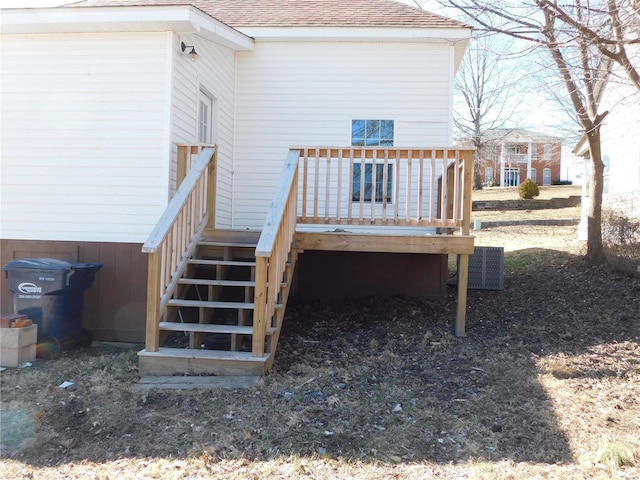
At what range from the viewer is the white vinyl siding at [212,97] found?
6.12 metres

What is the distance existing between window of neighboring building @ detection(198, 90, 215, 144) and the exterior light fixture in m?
0.73

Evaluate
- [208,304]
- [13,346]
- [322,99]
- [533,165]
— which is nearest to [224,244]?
[208,304]

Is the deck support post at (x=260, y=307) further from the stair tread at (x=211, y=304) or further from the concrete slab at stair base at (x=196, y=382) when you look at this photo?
the stair tread at (x=211, y=304)

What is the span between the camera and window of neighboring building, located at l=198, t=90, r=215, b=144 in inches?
277

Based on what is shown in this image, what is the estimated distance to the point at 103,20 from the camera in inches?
223

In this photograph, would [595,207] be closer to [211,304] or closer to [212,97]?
[212,97]

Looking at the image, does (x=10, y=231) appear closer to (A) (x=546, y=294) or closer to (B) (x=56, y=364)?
(B) (x=56, y=364)

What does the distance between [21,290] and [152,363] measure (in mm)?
1937

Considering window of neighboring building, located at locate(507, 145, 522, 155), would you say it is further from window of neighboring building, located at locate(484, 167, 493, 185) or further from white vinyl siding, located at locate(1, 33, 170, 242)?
white vinyl siding, located at locate(1, 33, 170, 242)

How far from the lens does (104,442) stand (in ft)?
11.2

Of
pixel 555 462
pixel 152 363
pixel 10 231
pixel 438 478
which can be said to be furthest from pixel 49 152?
pixel 555 462

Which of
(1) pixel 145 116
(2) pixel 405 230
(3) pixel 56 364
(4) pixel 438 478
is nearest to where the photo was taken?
(4) pixel 438 478

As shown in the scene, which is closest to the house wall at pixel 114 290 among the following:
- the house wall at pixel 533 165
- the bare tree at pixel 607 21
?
the bare tree at pixel 607 21

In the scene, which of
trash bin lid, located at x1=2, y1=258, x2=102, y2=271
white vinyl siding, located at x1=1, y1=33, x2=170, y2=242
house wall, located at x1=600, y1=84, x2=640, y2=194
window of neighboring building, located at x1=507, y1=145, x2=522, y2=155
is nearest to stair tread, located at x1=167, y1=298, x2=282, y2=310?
trash bin lid, located at x1=2, y1=258, x2=102, y2=271
